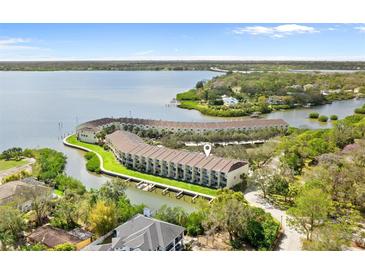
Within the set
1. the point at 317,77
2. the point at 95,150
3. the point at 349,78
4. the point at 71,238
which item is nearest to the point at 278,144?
the point at 95,150

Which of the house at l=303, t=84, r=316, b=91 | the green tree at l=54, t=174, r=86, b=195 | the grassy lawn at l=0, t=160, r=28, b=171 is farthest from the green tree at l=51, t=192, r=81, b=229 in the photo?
the house at l=303, t=84, r=316, b=91

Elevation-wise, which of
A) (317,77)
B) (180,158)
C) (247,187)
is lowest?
(247,187)

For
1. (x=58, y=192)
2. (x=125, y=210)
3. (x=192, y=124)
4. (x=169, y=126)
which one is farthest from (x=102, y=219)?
(x=192, y=124)

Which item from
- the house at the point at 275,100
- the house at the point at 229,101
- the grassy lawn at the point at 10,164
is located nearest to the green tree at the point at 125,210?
the grassy lawn at the point at 10,164

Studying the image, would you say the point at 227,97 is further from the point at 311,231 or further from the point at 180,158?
the point at 311,231

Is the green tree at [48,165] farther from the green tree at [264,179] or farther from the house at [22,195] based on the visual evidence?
the green tree at [264,179]

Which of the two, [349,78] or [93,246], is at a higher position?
[349,78]
